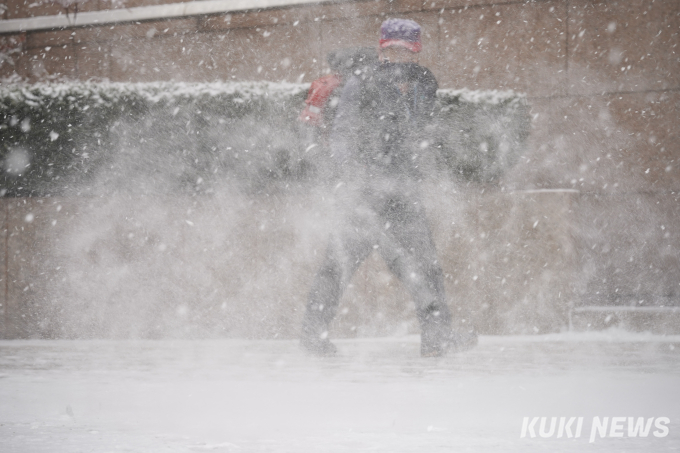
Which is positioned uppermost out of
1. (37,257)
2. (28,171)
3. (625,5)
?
(625,5)

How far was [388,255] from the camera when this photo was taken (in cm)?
488

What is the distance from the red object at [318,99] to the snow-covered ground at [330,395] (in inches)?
57.3

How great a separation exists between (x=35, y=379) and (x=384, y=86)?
2601mm

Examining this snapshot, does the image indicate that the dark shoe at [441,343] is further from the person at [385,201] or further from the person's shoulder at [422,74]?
the person's shoulder at [422,74]

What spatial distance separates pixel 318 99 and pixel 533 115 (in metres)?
3.70

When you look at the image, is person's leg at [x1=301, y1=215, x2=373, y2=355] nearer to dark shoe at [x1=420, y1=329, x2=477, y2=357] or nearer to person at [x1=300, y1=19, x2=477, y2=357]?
person at [x1=300, y1=19, x2=477, y2=357]

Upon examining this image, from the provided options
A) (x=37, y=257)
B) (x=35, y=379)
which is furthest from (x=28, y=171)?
(x=35, y=379)

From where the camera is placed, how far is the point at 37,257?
19.7ft

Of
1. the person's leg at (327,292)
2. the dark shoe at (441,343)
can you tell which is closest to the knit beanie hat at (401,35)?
the person's leg at (327,292)

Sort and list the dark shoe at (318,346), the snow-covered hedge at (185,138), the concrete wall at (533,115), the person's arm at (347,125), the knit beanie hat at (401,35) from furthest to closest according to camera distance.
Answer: the snow-covered hedge at (185,138) → the concrete wall at (533,115) → the knit beanie hat at (401,35) → the dark shoe at (318,346) → the person's arm at (347,125)

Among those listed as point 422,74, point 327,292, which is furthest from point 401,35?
point 327,292

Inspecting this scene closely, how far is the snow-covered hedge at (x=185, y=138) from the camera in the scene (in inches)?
234

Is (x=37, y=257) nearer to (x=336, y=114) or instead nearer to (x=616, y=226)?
(x=336, y=114)

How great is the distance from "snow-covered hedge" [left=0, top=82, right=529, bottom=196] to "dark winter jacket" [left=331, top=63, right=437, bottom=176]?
1.03m
